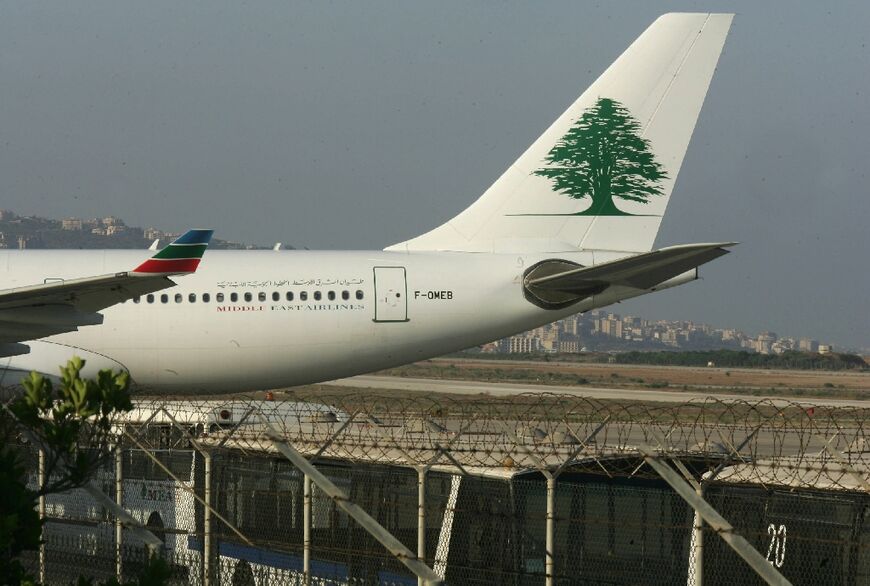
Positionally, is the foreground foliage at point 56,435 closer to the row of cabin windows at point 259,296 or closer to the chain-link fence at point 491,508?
the chain-link fence at point 491,508

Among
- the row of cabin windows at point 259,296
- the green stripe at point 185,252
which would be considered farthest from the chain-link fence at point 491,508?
the row of cabin windows at point 259,296

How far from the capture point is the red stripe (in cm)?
1972

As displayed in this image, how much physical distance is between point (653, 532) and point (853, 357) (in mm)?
120632

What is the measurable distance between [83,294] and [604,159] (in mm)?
12648

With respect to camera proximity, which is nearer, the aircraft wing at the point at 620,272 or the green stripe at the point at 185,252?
the green stripe at the point at 185,252

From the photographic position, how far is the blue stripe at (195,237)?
19.5 metres

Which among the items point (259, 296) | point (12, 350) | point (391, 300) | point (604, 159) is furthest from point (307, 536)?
point (604, 159)

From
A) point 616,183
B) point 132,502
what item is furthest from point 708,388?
point 132,502

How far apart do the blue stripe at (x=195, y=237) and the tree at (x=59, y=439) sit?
27.7ft

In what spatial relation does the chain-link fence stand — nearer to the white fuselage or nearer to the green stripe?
the green stripe

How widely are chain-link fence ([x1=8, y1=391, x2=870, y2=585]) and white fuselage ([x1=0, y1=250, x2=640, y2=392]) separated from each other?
8360mm

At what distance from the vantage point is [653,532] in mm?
14336

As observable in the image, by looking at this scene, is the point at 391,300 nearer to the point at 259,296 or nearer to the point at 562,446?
the point at 259,296

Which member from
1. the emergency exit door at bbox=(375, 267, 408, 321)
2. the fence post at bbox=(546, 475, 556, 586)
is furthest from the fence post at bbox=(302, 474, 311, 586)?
the emergency exit door at bbox=(375, 267, 408, 321)
